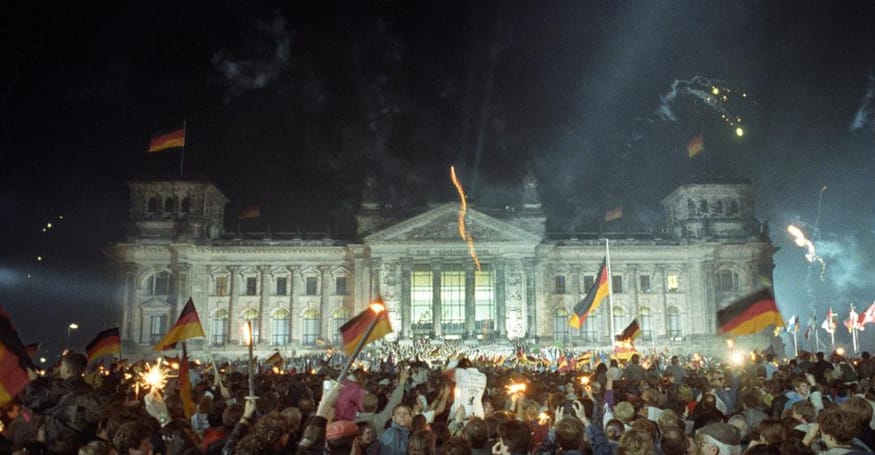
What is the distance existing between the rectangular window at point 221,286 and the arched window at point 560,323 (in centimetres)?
2864

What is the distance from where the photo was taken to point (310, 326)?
61688mm

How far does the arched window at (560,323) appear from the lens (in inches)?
2397

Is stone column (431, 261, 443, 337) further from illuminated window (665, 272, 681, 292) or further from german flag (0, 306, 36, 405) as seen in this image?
german flag (0, 306, 36, 405)

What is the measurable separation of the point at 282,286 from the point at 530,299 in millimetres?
21612

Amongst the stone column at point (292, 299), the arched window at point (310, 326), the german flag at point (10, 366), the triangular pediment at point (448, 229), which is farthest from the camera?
the arched window at point (310, 326)

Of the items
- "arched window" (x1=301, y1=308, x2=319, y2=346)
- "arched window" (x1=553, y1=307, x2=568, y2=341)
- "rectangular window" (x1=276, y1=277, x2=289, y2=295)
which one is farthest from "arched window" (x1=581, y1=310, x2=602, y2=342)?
"rectangular window" (x1=276, y1=277, x2=289, y2=295)

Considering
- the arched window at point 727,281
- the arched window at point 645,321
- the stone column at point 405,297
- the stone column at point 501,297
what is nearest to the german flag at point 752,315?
the stone column at point 501,297

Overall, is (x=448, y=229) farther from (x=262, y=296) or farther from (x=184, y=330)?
(x=184, y=330)

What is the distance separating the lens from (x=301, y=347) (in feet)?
196

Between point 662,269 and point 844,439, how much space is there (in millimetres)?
59061

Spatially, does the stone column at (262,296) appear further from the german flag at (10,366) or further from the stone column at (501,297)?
the german flag at (10,366)

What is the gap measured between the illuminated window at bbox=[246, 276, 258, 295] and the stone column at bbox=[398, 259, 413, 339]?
13.3 metres

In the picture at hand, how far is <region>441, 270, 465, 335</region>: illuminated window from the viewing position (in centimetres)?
5919

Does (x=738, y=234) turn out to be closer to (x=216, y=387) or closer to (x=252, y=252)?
(x=252, y=252)
